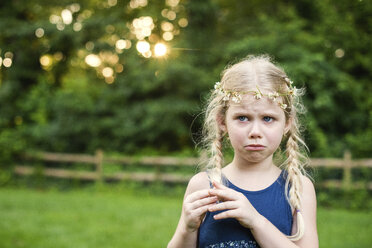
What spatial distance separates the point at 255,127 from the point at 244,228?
0.46 metres

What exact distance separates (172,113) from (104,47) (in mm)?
3085

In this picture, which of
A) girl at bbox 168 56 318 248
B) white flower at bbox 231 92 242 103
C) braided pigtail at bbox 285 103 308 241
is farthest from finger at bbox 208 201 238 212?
white flower at bbox 231 92 242 103

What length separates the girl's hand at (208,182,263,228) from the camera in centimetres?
140

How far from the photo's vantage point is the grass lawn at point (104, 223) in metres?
4.92

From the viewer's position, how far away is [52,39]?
11.6 m

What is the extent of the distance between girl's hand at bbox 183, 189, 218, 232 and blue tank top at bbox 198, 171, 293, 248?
14 centimetres

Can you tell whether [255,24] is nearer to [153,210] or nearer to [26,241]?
[153,210]

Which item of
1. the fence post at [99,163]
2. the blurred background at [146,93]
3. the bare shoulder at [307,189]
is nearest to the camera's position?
the bare shoulder at [307,189]

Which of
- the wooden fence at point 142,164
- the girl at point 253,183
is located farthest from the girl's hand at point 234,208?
the wooden fence at point 142,164

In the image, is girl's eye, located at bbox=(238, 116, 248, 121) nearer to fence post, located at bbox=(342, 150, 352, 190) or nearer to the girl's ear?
the girl's ear

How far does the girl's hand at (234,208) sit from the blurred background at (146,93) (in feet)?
17.2

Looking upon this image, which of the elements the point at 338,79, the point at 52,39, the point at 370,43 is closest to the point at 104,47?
the point at 52,39

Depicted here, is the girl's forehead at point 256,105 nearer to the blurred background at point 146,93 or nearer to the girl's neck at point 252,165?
the girl's neck at point 252,165

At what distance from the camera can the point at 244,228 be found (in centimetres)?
159
